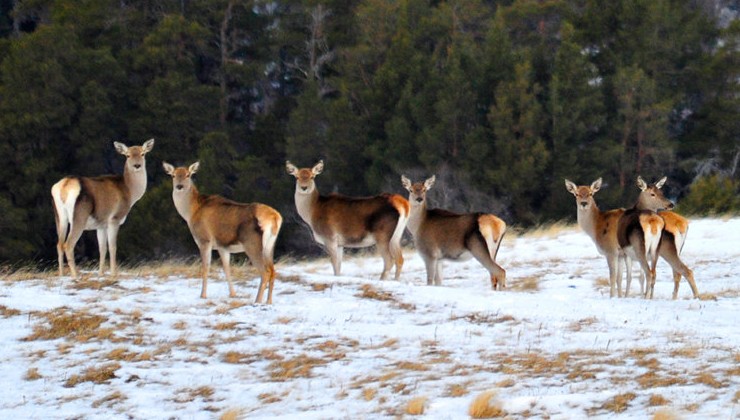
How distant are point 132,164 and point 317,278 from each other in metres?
3.53

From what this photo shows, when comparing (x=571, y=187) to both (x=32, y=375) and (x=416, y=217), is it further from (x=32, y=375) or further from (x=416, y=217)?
(x=32, y=375)

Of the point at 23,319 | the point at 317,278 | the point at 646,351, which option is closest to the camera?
the point at 646,351

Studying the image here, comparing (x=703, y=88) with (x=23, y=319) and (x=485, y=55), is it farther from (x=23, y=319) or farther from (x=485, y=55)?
(x=23, y=319)

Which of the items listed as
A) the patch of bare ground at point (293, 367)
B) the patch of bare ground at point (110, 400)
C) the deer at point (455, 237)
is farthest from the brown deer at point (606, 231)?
the patch of bare ground at point (110, 400)

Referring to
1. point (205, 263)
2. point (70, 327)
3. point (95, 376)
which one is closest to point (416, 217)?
point (205, 263)

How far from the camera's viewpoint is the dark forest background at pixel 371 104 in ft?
126

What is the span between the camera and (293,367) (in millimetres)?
10453

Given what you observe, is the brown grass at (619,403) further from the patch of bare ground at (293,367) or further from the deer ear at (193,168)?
the deer ear at (193,168)

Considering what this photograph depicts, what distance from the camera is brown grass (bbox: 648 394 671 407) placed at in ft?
28.1

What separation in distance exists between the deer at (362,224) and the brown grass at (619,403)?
7580 millimetres

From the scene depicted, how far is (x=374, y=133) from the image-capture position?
4184 cm

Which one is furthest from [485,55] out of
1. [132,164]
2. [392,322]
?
[392,322]

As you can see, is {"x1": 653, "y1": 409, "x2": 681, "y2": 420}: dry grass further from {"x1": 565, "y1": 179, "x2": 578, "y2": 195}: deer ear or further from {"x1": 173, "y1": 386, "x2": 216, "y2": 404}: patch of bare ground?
{"x1": 565, "y1": 179, "x2": 578, "y2": 195}: deer ear

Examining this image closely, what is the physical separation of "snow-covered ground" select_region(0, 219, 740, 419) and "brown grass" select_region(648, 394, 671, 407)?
0.01 metres
